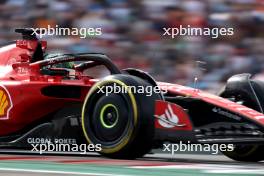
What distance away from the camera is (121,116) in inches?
267

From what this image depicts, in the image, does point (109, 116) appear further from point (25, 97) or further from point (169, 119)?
point (25, 97)

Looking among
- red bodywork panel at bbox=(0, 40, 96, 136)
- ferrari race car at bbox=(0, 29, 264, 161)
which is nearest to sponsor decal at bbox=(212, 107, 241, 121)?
ferrari race car at bbox=(0, 29, 264, 161)

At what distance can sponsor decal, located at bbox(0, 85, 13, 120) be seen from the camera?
772 centimetres

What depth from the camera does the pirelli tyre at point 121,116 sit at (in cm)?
664

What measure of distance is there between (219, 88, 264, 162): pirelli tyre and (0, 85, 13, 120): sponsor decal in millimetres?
2694

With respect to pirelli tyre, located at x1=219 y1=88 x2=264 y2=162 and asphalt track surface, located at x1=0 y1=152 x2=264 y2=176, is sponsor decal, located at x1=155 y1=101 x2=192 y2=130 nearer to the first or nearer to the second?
asphalt track surface, located at x1=0 y1=152 x2=264 y2=176

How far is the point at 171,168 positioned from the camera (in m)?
5.82

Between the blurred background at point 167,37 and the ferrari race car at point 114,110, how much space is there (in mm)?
2450

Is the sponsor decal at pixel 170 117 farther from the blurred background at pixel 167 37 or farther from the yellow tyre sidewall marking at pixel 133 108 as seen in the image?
the blurred background at pixel 167 37

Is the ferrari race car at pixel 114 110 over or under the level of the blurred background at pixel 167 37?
under

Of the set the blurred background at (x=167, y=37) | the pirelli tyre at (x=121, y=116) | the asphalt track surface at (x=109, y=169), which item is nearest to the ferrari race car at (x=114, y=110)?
the pirelli tyre at (x=121, y=116)

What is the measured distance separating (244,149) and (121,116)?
182cm

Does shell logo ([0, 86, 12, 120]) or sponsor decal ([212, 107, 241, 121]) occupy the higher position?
shell logo ([0, 86, 12, 120])

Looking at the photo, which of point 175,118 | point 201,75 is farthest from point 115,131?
point 201,75
